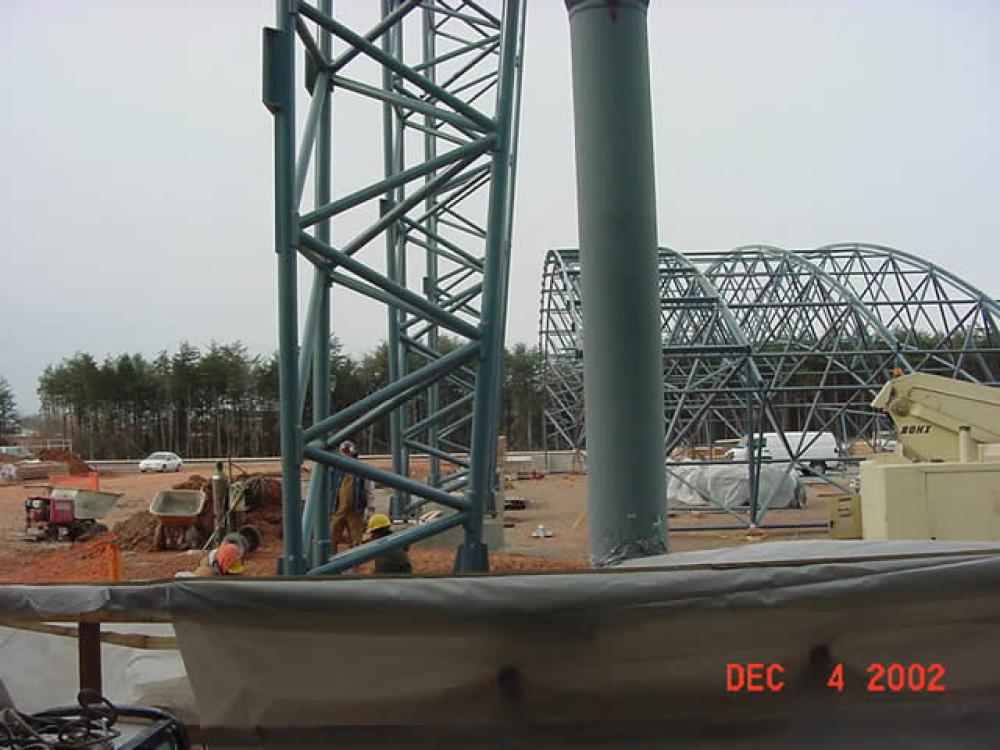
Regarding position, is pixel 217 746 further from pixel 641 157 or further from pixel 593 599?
pixel 641 157

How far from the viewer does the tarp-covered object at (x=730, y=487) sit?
73.5 feet

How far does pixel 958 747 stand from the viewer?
2.49 m

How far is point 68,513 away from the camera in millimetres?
19625

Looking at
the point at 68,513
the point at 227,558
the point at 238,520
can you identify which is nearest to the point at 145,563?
the point at 238,520

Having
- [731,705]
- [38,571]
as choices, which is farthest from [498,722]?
[38,571]

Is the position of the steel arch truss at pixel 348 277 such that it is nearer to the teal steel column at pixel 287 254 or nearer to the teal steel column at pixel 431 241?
the teal steel column at pixel 287 254

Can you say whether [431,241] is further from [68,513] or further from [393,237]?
[68,513]

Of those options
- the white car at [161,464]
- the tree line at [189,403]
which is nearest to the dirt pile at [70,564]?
the white car at [161,464]

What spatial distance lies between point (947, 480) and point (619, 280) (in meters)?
7.10

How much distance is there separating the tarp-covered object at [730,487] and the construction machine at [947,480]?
9.16 meters

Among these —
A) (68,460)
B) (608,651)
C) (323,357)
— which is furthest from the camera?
(68,460)

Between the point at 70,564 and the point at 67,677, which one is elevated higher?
the point at 67,677

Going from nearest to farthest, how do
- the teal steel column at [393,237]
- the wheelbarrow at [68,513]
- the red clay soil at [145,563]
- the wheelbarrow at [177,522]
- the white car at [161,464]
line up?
the teal steel column at [393,237]
the red clay soil at [145,563]
the wheelbarrow at [177,522]
the wheelbarrow at [68,513]
the white car at [161,464]

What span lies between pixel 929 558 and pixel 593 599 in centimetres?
97
